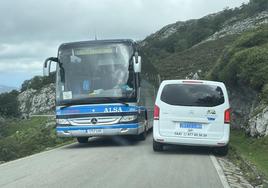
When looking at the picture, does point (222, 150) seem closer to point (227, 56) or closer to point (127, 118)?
point (127, 118)

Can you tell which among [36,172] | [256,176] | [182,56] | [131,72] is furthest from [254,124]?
[182,56]

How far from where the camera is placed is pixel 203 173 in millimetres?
11781

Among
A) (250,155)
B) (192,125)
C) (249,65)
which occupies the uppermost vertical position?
(249,65)

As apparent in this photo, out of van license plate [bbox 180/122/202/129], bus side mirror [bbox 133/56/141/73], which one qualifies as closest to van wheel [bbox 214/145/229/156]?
van license plate [bbox 180/122/202/129]

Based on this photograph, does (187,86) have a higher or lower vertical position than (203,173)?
higher

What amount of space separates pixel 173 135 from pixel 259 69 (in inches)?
268

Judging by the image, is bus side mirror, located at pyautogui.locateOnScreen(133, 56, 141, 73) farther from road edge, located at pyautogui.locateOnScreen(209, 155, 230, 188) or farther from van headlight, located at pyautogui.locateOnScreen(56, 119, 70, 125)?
road edge, located at pyautogui.locateOnScreen(209, 155, 230, 188)

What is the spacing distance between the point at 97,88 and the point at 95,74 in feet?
1.63

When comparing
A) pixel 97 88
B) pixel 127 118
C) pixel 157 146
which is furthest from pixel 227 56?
pixel 157 146

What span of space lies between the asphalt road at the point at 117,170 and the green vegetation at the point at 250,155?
30.2 inches

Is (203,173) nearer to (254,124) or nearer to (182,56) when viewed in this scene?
(254,124)

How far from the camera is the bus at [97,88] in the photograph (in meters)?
18.0

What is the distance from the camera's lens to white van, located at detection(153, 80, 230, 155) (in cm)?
1512

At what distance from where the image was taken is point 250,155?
588 inches
